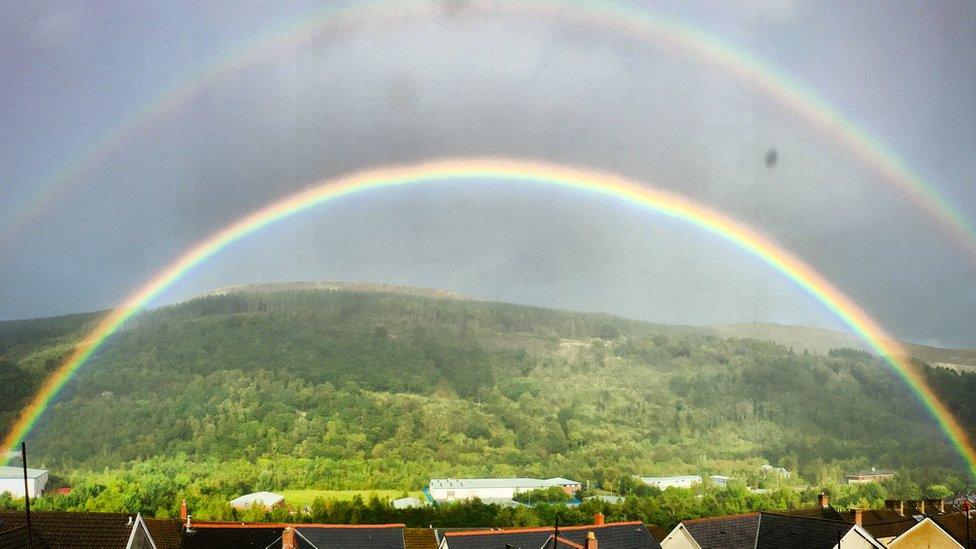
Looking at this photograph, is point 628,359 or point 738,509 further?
point 628,359

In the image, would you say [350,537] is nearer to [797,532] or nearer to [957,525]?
[797,532]

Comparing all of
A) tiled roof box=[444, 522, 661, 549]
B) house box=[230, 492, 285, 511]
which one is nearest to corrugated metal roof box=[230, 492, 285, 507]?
house box=[230, 492, 285, 511]

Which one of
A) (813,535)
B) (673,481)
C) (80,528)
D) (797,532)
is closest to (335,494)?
(673,481)

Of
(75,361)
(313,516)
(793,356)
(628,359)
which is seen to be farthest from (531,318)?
(313,516)

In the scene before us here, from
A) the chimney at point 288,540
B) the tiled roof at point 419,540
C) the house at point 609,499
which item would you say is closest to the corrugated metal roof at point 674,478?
the house at point 609,499

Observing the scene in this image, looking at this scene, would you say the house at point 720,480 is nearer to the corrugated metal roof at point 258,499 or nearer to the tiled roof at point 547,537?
the corrugated metal roof at point 258,499

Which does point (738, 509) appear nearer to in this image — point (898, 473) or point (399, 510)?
point (399, 510)
